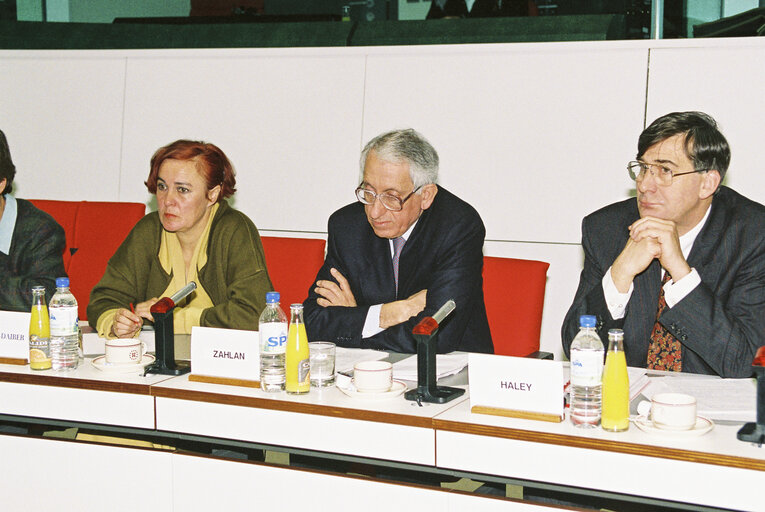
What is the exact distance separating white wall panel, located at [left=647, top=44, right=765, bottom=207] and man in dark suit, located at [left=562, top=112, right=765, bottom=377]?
A: 3.26 feet

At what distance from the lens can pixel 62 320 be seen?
81.4 inches

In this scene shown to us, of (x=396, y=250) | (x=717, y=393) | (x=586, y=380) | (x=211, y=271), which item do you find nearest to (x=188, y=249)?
(x=211, y=271)

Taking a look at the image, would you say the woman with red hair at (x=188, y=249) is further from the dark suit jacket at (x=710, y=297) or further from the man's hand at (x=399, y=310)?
the dark suit jacket at (x=710, y=297)

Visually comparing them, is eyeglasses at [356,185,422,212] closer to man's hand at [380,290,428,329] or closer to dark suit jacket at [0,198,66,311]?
man's hand at [380,290,428,329]

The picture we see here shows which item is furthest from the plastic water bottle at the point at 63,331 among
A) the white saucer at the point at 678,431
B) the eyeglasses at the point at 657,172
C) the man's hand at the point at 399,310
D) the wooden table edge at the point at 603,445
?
the eyeglasses at the point at 657,172

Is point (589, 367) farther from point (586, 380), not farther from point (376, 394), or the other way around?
point (376, 394)

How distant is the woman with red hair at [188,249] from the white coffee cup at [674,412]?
1.47 meters

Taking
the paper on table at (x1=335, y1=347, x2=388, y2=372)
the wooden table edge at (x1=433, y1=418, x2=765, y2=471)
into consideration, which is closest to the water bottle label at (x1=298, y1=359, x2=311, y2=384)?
the paper on table at (x1=335, y1=347, x2=388, y2=372)

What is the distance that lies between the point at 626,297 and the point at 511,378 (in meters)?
0.71

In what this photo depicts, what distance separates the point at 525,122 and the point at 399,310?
1.47 metres

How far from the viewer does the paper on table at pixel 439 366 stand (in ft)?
6.54

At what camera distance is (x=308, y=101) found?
3.99 meters

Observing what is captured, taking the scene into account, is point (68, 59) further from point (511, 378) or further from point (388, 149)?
point (511, 378)

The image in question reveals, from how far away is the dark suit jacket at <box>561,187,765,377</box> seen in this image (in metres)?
2.10
